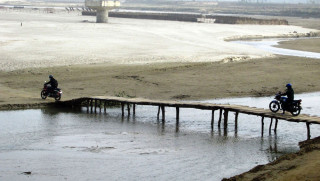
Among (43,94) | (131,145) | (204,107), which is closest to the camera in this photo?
(131,145)

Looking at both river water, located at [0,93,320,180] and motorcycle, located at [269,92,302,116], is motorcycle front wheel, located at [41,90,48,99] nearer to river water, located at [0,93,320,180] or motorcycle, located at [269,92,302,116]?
river water, located at [0,93,320,180]

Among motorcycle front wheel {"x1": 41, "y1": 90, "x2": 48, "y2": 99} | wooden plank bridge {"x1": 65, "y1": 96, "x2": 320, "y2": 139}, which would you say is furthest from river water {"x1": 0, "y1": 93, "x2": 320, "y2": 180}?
motorcycle front wheel {"x1": 41, "y1": 90, "x2": 48, "y2": 99}

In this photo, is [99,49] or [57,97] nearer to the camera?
[57,97]

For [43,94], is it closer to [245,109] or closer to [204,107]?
[204,107]

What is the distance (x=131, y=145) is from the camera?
71.8ft

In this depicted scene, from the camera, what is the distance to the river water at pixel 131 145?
18.3 metres

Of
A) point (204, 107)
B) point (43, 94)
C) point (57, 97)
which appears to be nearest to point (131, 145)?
point (204, 107)

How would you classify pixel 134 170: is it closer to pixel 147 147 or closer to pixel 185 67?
pixel 147 147

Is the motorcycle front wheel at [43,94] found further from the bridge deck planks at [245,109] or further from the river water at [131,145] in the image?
the bridge deck planks at [245,109]

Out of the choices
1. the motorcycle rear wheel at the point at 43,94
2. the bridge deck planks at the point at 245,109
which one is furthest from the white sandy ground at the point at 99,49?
the bridge deck planks at the point at 245,109

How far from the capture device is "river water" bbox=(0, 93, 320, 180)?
18328 millimetres

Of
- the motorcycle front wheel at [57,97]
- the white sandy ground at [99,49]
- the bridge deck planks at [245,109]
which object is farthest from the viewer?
the white sandy ground at [99,49]

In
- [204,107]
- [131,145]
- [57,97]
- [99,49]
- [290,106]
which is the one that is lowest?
[131,145]

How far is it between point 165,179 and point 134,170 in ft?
4.19
